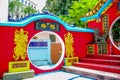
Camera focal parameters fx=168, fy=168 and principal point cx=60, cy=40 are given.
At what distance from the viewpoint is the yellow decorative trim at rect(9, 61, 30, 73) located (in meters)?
7.00

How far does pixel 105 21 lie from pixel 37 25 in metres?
4.16

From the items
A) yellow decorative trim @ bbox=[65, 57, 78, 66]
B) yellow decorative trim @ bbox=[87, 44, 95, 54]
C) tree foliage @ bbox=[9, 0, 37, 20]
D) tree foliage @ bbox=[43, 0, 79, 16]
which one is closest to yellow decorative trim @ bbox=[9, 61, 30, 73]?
yellow decorative trim @ bbox=[65, 57, 78, 66]

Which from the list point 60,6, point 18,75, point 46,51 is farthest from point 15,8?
point 18,75

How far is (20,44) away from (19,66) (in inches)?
37.6

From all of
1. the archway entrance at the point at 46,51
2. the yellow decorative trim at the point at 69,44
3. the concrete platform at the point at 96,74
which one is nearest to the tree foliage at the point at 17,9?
the archway entrance at the point at 46,51

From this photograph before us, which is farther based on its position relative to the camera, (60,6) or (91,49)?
(60,6)

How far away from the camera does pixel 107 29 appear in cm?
961

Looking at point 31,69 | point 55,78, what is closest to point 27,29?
point 31,69

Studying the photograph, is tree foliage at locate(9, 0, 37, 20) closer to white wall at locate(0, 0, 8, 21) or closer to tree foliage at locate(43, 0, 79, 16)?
tree foliage at locate(43, 0, 79, 16)

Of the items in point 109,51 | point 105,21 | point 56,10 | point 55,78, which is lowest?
point 55,78

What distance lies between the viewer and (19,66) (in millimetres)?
7191

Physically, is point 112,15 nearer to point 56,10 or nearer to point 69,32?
point 69,32

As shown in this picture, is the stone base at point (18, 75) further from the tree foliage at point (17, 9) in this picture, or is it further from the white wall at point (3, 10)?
the tree foliage at point (17, 9)

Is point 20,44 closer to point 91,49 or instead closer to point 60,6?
point 91,49
